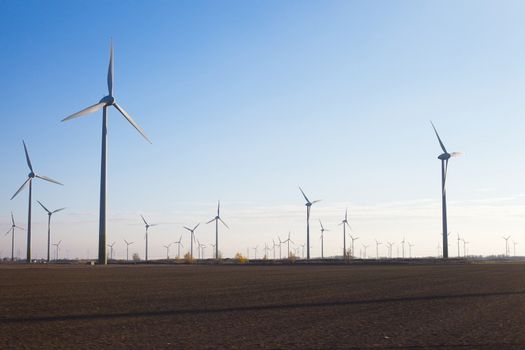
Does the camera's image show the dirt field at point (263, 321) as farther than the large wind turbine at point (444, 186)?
No

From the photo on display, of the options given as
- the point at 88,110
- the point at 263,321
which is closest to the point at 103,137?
the point at 88,110

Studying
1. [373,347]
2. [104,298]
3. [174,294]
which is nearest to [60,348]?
[373,347]

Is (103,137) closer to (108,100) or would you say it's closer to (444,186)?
(108,100)

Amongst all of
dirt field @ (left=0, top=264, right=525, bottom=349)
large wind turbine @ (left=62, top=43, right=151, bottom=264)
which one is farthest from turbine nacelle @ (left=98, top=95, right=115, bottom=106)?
dirt field @ (left=0, top=264, right=525, bottom=349)

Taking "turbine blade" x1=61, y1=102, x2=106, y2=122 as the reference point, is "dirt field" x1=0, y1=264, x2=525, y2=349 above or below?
below

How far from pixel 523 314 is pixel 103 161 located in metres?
65.4

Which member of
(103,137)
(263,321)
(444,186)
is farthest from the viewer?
(444,186)

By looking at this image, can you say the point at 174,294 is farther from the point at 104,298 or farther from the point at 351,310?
the point at 351,310

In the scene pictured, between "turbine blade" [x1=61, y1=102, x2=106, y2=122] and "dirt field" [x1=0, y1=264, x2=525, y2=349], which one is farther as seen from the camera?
"turbine blade" [x1=61, y1=102, x2=106, y2=122]

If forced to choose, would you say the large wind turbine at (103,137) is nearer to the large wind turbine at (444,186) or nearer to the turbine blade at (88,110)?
the turbine blade at (88,110)

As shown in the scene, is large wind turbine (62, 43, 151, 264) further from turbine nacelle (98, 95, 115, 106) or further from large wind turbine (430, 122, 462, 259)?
large wind turbine (430, 122, 462, 259)

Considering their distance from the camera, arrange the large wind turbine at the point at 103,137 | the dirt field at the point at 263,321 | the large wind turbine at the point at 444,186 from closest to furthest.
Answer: the dirt field at the point at 263,321
the large wind turbine at the point at 103,137
the large wind turbine at the point at 444,186

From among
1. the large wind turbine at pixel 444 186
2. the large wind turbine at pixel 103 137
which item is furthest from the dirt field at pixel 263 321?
the large wind turbine at pixel 444 186

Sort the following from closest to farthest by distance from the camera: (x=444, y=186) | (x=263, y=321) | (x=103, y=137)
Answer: (x=263, y=321) < (x=103, y=137) < (x=444, y=186)
